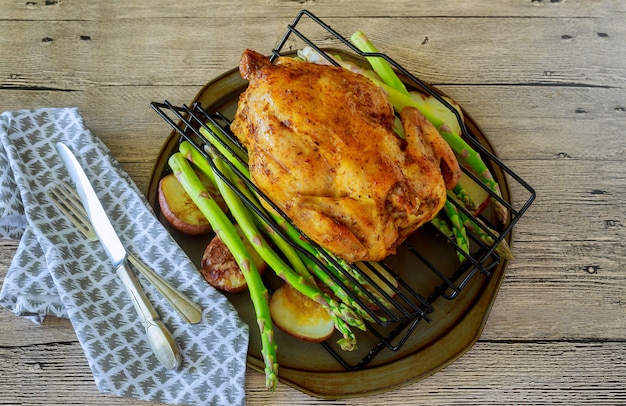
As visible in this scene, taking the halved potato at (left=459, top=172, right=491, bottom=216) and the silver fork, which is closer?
the silver fork

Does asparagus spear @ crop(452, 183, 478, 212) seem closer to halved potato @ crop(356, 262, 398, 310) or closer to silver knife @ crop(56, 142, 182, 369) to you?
halved potato @ crop(356, 262, 398, 310)

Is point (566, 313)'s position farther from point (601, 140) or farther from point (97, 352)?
point (97, 352)

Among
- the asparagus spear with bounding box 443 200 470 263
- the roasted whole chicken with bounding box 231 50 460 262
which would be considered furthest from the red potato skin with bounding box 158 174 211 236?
the asparagus spear with bounding box 443 200 470 263

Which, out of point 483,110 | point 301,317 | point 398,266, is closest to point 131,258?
point 301,317

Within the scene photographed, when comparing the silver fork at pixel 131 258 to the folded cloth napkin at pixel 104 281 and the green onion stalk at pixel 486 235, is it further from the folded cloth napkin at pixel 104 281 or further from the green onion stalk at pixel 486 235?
the green onion stalk at pixel 486 235

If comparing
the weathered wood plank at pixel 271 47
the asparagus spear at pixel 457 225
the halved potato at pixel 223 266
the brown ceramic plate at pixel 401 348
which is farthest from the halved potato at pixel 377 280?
the weathered wood plank at pixel 271 47

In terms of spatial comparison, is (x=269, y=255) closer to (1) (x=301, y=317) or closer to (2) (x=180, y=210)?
(1) (x=301, y=317)

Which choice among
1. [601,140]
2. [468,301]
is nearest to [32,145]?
[468,301]
